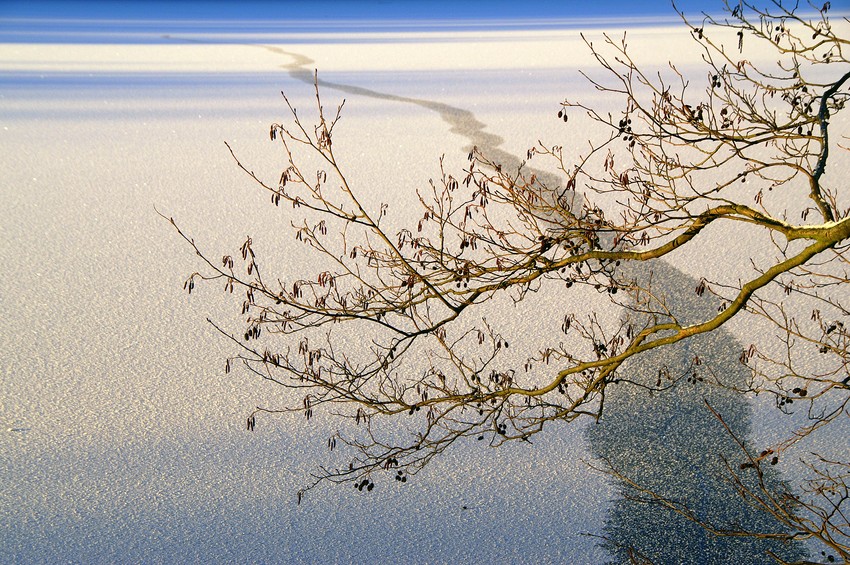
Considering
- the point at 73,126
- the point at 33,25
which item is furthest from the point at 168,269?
the point at 33,25

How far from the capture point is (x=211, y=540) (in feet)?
8.01

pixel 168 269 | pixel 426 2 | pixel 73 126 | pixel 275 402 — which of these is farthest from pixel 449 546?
pixel 426 2

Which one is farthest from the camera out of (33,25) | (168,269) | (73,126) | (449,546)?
(33,25)

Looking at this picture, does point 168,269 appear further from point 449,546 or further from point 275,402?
point 449,546


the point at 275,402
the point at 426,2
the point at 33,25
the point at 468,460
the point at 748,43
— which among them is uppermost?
the point at 426,2

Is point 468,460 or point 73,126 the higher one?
point 73,126

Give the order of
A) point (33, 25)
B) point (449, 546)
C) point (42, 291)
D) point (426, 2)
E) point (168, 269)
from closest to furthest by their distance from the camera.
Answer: point (449, 546)
point (42, 291)
point (168, 269)
point (33, 25)
point (426, 2)

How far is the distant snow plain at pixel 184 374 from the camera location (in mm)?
2471

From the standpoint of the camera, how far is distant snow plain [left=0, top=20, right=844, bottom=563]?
2471 mm

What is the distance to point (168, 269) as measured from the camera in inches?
175

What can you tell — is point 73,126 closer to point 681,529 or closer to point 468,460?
point 468,460

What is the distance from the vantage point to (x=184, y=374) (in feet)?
11.1

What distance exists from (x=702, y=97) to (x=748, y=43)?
370 cm

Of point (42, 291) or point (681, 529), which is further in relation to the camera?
point (42, 291)
